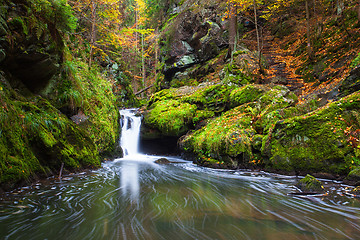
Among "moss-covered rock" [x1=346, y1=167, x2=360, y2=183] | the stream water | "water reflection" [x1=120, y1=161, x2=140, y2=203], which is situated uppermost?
"moss-covered rock" [x1=346, y1=167, x2=360, y2=183]

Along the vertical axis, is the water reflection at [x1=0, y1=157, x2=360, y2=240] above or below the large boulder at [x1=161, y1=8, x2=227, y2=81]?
below

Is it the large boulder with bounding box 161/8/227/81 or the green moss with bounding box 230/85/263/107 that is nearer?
the green moss with bounding box 230/85/263/107

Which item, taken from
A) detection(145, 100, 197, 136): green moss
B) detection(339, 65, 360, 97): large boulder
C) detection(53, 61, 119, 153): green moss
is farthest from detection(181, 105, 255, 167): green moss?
detection(53, 61, 119, 153): green moss

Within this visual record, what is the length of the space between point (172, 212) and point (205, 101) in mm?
7926

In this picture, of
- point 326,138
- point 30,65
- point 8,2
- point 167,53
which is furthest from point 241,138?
point 167,53

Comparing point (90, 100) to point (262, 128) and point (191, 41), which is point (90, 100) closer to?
point (262, 128)

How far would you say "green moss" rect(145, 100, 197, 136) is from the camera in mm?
9602

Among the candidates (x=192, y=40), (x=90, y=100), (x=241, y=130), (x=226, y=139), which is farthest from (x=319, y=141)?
(x=192, y=40)

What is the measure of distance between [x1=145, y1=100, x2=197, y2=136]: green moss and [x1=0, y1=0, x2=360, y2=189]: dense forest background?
55 millimetres

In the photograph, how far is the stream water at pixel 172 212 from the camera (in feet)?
7.25

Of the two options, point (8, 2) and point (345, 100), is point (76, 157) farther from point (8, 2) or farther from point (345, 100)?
point (345, 100)

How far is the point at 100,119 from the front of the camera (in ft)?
25.1

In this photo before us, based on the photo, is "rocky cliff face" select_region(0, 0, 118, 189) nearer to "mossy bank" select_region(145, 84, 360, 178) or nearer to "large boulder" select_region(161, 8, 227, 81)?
"mossy bank" select_region(145, 84, 360, 178)

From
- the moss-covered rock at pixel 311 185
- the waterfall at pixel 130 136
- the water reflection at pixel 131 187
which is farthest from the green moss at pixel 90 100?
the moss-covered rock at pixel 311 185
